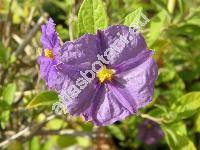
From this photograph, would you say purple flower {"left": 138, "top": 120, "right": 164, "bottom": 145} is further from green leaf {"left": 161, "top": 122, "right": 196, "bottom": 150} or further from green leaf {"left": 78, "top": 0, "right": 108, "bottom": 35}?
green leaf {"left": 78, "top": 0, "right": 108, "bottom": 35}

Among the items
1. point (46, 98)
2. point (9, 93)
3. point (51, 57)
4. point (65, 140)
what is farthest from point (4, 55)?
point (65, 140)

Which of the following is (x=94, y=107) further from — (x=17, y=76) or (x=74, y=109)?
(x=17, y=76)

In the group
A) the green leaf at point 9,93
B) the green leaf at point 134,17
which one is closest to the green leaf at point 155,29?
the green leaf at point 134,17

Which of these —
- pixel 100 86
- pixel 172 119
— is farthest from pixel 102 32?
pixel 172 119

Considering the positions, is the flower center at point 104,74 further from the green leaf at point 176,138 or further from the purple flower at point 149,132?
the purple flower at point 149,132

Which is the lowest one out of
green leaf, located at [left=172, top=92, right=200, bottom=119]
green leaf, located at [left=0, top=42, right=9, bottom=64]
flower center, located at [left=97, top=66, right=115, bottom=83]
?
green leaf, located at [left=172, top=92, right=200, bottom=119]

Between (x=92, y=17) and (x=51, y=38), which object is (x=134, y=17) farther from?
(x=51, y=38)

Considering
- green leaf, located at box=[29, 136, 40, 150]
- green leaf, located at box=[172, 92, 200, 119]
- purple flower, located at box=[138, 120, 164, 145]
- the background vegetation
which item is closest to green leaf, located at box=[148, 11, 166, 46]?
the background vegetation
